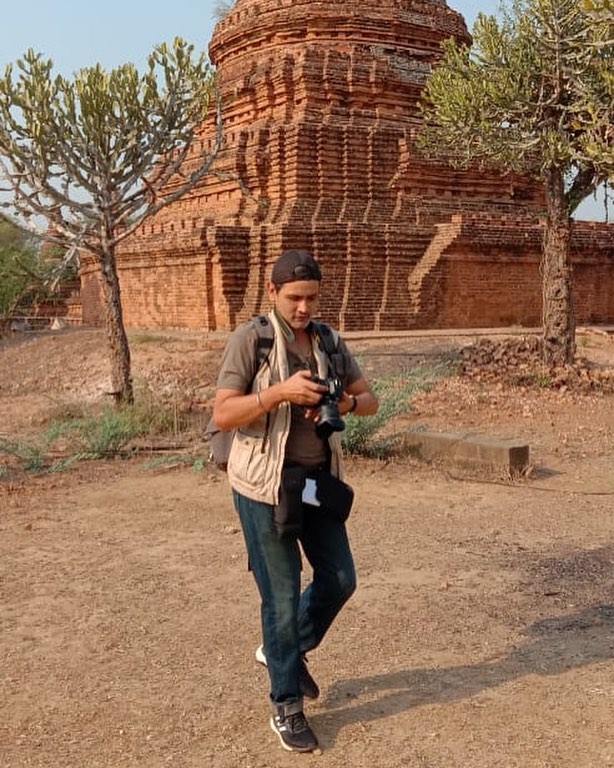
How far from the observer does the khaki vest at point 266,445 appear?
269 centimetres

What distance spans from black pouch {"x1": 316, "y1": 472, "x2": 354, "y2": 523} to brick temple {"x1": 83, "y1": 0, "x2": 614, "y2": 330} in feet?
40.8

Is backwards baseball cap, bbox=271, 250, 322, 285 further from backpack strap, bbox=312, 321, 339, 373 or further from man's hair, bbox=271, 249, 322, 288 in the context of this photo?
backpack strap, bbox=312, 321, 339, 373

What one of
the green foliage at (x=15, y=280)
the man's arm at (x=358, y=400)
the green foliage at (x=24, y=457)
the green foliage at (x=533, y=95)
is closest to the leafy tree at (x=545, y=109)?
the green foliage at (x=533, y=95)

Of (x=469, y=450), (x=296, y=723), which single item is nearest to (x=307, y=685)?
(x=296, y=723)

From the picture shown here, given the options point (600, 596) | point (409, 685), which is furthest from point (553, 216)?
point (409, 685)

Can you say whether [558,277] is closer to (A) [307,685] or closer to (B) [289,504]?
(A) [307,685]

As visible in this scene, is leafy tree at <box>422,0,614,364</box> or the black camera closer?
the black camera

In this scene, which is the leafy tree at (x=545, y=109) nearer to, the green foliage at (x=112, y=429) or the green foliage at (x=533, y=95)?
the green foliage at (x=533, y=95)

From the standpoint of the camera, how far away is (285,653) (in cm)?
279

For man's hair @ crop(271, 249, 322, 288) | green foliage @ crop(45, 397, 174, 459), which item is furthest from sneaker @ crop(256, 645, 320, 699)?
green foliage @ crop(45, 397, 174, 459)

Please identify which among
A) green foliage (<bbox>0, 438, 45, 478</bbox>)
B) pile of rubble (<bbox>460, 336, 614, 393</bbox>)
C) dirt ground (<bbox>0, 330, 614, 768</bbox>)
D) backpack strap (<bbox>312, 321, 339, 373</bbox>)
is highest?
backpack strap (<bbox>312, 321, 339, 373</bbox>)

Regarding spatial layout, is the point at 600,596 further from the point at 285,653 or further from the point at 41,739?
the point at 41,739

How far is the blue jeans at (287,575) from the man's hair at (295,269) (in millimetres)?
738

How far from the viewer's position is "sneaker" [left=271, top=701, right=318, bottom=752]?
271 cm
